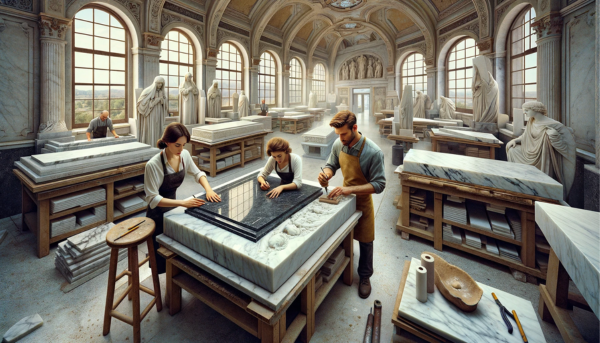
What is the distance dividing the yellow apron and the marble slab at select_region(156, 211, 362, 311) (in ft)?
1.51

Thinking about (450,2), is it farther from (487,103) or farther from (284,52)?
(284,52)

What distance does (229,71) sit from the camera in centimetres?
1329

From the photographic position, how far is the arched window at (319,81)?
2169 centimetres

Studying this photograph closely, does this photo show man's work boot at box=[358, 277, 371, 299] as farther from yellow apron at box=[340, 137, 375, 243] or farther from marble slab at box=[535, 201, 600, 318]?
marble slab at box=[535, 201, 600, 318]

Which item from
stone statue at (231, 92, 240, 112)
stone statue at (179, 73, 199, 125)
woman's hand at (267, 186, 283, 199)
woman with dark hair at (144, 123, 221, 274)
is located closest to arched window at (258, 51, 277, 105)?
stone statue at (231, 92, 240, 112)

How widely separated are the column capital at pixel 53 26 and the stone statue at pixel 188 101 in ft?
10.5

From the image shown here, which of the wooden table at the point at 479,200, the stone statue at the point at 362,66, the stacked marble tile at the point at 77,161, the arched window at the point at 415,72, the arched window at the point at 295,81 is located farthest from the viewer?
the stone statue at the point at 362,66

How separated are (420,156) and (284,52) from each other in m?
15.3

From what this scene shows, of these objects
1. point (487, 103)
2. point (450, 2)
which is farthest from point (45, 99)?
point (450, 2)

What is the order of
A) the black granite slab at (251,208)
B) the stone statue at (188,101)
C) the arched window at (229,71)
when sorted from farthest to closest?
1. the arched window at (229,71)
2. the stone statue at (188,101)
3. the black granite slab at (251,208)

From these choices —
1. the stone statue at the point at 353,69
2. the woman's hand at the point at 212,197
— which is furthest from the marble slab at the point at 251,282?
the stone statue at the point at 353,69

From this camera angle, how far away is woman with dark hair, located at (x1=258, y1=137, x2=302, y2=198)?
2.47 meters

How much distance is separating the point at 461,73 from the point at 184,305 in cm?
1436

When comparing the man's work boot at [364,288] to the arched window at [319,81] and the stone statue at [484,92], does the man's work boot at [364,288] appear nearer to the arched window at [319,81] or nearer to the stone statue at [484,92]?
the stone statue at [484,92]
